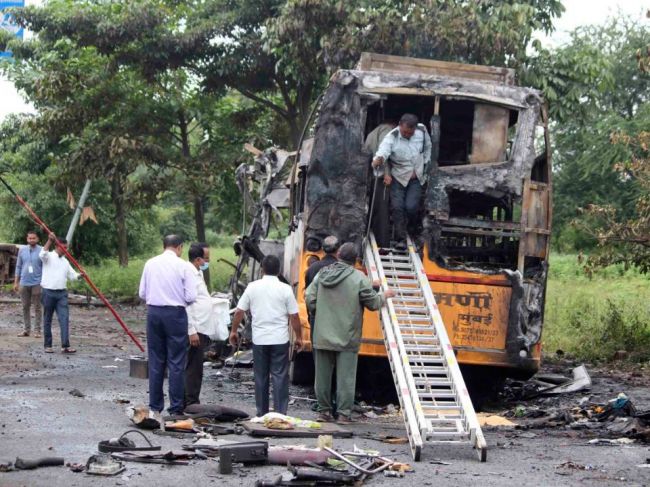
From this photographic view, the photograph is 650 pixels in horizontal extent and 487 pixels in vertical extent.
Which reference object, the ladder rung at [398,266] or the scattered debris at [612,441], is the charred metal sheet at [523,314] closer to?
the ladder rung at [398,266]

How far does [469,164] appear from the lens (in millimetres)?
11469

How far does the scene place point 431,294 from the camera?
33.6ft

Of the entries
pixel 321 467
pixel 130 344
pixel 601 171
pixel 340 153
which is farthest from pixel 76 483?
pixel 601 171

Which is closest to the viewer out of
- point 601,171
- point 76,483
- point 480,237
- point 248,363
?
point 76,483

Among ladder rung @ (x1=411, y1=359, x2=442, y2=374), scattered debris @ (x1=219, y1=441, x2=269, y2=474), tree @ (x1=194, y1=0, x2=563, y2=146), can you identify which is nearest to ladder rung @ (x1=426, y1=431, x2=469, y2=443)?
ladder rung @ (x1=411, y1=359, x2=442, y2=374)

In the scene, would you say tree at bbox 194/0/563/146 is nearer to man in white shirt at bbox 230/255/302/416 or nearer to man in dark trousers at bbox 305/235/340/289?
man in dark trousers at bbox 305/235/340/289

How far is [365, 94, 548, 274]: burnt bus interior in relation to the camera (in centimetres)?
1112

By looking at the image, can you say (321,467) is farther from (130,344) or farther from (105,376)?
(130,344)

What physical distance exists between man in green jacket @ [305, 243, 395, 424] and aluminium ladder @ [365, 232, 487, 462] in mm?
331

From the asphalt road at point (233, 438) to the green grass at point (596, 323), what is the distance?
1.75 metres

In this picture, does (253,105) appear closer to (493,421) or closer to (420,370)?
(493,421)

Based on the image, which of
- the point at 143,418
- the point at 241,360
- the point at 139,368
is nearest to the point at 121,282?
the point at 241,360

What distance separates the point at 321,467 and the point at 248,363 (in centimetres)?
716

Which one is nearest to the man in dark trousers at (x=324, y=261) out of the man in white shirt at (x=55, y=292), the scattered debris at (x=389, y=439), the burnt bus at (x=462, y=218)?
the burnt bus at (x=462, y=218)
